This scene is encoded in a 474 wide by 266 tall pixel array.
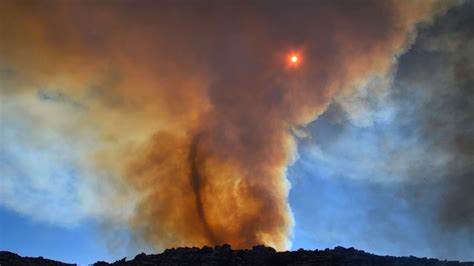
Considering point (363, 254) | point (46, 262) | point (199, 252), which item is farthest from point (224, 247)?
point (46, 262)

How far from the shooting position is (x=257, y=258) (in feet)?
279

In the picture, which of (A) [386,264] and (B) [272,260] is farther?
(B) [272,260]

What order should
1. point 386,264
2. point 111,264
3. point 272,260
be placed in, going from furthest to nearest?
1. point 111,264
2. point 272,260
3. point 386,264

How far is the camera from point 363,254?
81.2 meters

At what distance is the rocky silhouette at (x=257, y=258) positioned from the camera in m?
80.1

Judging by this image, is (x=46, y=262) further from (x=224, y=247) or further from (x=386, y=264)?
(x=386, y=264)

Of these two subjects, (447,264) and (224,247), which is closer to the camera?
(447,264)

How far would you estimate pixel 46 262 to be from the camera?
90.6 m

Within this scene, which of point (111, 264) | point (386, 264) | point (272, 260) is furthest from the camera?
point (111, 264)

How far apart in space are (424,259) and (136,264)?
47.0m

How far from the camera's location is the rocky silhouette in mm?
80125

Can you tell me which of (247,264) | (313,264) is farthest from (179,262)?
(313,264)

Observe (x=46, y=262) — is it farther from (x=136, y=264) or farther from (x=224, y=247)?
(x=224, y=247)

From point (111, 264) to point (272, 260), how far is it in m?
28.2
